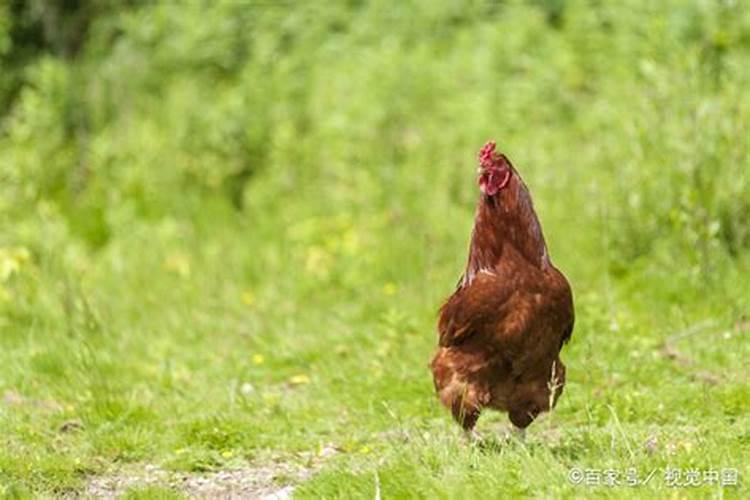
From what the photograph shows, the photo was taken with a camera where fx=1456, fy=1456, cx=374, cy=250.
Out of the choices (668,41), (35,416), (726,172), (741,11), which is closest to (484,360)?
(35,416)

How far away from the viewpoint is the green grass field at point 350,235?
22.2 feet

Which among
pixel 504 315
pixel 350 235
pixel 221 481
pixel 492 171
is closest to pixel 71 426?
pixel 221 481

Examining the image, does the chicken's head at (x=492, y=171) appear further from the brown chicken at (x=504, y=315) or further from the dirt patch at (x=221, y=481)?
the dirt patch at (x=221, y=481)

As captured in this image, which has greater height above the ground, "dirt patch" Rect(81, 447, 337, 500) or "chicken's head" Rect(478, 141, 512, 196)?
"chicken's head" Rect(478, 141, 512, 196)

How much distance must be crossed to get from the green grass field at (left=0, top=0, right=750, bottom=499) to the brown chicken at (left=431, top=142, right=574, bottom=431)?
24 centimetres

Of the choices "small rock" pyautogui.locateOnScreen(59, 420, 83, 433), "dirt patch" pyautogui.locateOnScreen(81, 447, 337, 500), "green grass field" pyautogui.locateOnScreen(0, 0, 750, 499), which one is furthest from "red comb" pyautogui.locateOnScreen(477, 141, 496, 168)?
"small rock" pyautogui.locateOnScreen(59, 420, 83, 433)

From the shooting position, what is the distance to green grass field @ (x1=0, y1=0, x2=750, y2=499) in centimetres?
677

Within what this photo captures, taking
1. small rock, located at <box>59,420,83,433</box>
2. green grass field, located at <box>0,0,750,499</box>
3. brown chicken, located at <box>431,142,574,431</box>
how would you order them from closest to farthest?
1. brown chicken, located at <box>431,142,574,431</box>
2. green grass field, located at <box>0,0,750,499</box>
3. small rock, located at <box>59,420,83,433</box>

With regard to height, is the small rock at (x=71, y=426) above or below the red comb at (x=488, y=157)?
below

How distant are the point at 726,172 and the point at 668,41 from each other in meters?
1.04

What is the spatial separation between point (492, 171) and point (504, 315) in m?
0.62

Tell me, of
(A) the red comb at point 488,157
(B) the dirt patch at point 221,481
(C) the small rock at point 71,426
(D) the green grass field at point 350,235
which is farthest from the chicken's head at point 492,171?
(C) the small rock at point 71,426

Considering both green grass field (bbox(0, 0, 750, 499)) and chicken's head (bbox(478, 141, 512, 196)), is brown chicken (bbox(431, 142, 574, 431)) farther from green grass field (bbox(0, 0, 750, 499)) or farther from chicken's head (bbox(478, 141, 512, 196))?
green grass field (bbox(0, 0, 750, 499))

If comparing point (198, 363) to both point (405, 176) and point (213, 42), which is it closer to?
point (405, 176)
